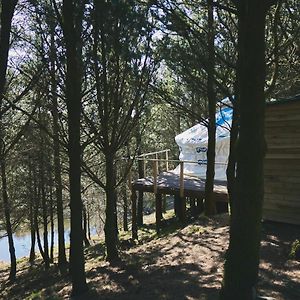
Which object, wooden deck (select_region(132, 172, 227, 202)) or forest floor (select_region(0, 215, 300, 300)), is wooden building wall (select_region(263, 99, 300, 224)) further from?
wooden deck (select_region(132, 172, 227, 202))

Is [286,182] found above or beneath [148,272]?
above

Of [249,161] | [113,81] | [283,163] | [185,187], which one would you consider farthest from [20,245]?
[249,161]

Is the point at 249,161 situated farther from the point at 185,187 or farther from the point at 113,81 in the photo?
the point at 185,187

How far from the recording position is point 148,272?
23.8ft

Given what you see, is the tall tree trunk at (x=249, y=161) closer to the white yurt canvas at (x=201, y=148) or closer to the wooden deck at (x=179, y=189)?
the wooden deck at (x=179, y=189)

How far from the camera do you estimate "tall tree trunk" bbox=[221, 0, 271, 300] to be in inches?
155

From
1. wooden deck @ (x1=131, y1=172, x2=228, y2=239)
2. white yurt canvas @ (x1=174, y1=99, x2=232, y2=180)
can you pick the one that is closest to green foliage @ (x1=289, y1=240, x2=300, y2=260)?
wooden deck @ (x1=131, y1=172, x2=228, y2=239)

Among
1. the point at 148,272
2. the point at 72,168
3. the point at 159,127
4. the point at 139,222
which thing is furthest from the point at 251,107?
the point at 159,127

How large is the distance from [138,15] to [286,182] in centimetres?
424

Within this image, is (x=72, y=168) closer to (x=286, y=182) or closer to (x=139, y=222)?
(x=286, y=182)

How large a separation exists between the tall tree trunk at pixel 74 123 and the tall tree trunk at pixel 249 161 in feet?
10.6

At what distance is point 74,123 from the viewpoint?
6.81m

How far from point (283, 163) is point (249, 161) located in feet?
14.1

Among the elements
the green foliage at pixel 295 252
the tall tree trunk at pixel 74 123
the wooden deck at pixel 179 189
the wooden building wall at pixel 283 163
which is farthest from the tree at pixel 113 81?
the green foliage at pixel 295 252
